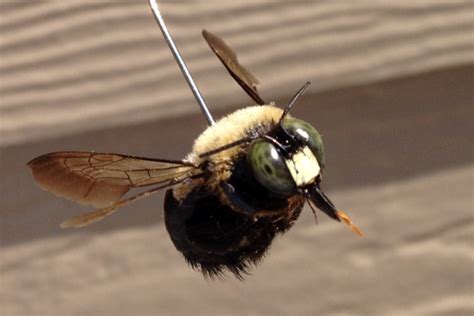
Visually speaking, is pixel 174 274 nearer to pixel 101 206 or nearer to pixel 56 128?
pixel 56 128

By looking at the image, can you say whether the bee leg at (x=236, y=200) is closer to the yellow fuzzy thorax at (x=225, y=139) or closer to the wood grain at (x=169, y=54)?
the yellow fuzzy thorax at (x=225, y=139)

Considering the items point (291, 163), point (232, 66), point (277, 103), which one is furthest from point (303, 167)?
point (277, 103)

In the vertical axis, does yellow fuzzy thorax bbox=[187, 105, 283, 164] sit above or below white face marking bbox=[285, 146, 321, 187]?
below

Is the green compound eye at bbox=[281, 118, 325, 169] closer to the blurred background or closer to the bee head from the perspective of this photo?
the bee head

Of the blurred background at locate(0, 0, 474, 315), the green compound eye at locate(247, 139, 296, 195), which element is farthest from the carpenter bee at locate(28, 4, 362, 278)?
the blurred background at locate(0, 0, 474, 315)

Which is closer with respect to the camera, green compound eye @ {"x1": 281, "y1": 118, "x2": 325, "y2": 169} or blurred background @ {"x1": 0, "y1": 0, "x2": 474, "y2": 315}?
green compound eye @ {"x1": 281, "y1": 118, "x2": 325, "y2": 169}

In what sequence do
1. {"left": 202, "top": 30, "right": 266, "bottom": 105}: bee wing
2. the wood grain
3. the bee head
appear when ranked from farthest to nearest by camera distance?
1. the wood grain
2. {"left": 202, "top": 30, "right": 266, "bottom": 105}: bee wing
3. the bee head

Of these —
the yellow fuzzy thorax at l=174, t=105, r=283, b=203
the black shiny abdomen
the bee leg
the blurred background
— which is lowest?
the blurred background

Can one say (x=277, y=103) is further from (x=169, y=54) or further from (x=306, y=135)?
(x=306, y=135)
